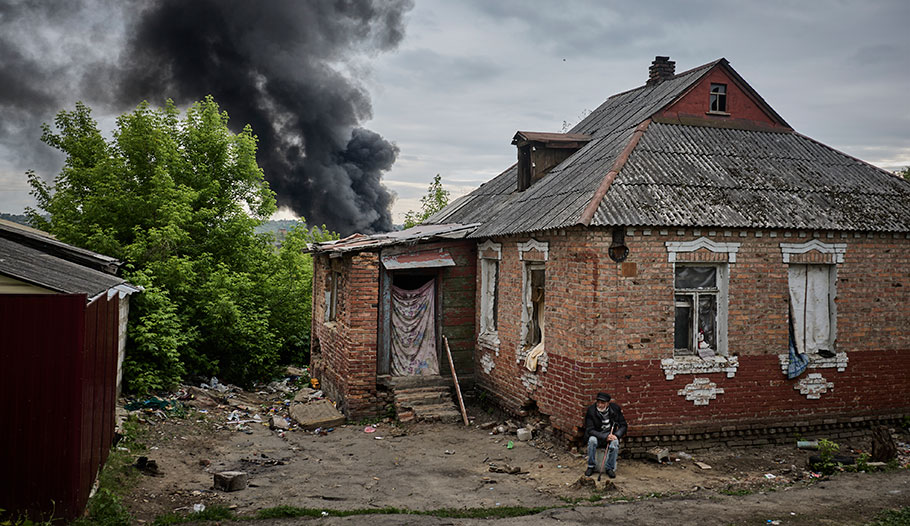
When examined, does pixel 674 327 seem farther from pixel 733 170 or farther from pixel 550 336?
pixel 733 170

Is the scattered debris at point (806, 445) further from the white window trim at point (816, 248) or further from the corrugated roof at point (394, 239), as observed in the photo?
the corrugated roof at point (394, 239)

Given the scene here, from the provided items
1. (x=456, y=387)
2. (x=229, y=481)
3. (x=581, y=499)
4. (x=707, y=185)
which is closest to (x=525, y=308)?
(x=456, y=387)

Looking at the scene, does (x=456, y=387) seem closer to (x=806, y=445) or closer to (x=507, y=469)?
(x=507, y=469)

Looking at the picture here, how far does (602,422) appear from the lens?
30.5ft

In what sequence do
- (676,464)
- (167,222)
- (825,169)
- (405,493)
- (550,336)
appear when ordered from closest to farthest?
(405,493), (676,464), (550,336), (825,169), (167,222)

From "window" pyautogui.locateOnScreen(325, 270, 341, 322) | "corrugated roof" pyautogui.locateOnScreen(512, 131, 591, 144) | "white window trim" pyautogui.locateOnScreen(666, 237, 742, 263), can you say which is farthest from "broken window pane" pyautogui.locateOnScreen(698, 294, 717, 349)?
"window" pyautogui.locateOnScreen(325, 270, 341, 322)

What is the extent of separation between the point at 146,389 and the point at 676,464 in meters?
9.96

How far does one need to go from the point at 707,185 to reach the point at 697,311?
218 centimetres

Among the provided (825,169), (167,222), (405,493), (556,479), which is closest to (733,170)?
(825,169)

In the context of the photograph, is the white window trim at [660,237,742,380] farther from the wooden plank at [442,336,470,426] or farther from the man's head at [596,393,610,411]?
the wooden plank at [442,336,470,426]

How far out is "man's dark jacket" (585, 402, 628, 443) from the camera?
9.20m

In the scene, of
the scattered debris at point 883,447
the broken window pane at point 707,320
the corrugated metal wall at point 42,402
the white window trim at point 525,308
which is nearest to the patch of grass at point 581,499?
the broken window pane at point 707,320

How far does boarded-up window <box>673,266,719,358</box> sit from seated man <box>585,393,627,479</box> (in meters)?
1.73

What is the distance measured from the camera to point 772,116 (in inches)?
518
